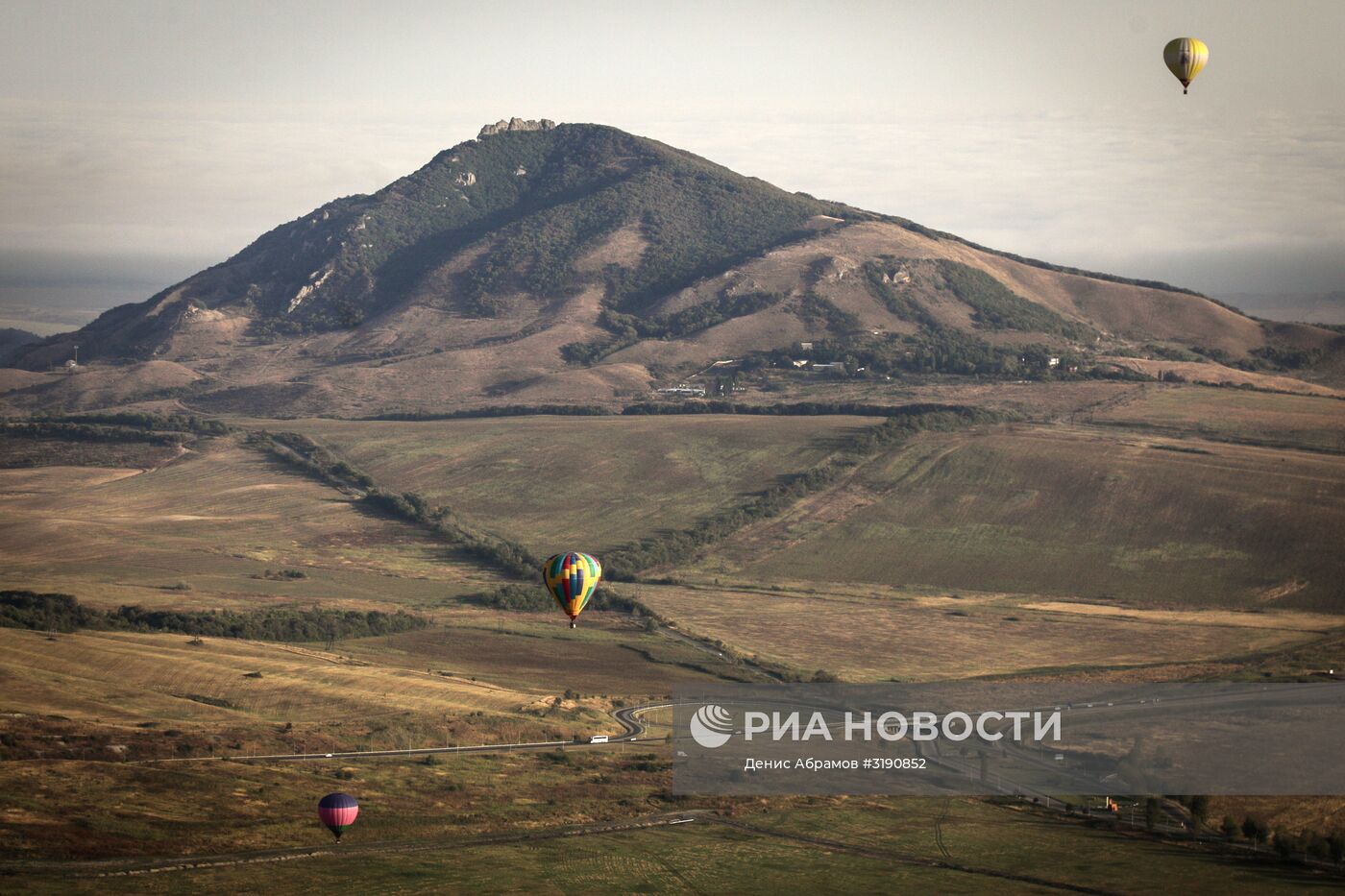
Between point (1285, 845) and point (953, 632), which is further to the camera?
point (953, 632)

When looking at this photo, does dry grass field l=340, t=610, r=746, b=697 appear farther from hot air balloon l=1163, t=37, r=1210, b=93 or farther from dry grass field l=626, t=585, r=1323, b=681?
hot air balloon l=1163, t=37, r=1210, b=93

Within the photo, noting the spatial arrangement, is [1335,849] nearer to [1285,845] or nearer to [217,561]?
[1285,845]

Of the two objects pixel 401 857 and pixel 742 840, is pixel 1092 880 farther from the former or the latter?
pixel 401 857

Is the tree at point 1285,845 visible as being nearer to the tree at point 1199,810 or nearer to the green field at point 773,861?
the green field at point 773,861

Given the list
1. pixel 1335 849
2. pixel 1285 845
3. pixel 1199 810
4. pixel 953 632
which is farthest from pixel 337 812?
pixel 953 632

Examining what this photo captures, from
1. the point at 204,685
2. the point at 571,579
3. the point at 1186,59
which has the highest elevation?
the point at 1186,59

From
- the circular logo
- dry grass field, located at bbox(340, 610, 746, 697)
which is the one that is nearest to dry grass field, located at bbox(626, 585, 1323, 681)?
dry grass field, located at bbox(340, 610, 746, 697)
